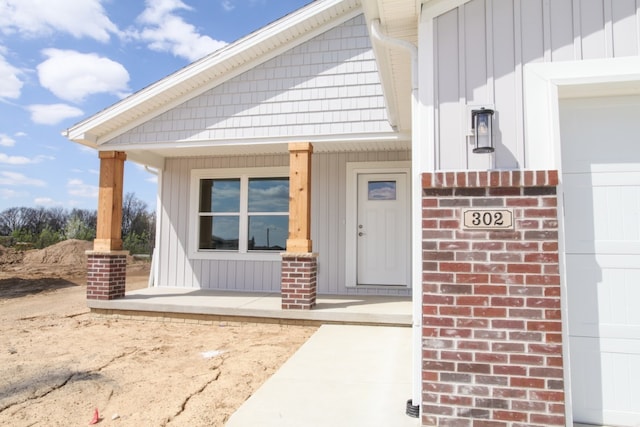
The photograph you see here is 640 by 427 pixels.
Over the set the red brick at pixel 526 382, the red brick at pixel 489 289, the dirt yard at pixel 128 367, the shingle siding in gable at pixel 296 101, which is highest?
the shingle siding in gable at pixel 296 101

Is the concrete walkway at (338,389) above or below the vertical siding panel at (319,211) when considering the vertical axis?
below

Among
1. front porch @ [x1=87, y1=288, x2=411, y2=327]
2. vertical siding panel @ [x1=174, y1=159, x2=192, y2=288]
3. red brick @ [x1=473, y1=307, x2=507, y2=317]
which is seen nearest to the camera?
red brick @ [x1=473, y1=307, x2=507, y2=317]

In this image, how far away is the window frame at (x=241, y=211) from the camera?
744cm

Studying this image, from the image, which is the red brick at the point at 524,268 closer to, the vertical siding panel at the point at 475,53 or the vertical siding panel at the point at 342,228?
the vertical siding panel at the point at 475,53

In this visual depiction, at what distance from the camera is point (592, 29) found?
2363mm

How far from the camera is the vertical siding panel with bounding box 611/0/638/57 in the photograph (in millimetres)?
2328

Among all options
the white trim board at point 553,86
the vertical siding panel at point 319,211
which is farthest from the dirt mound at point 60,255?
the white trim board at point 553,86

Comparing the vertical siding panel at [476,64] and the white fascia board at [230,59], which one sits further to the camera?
the white fascia board at [230,59]

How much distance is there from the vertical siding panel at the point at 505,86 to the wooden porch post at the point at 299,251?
3472 mm

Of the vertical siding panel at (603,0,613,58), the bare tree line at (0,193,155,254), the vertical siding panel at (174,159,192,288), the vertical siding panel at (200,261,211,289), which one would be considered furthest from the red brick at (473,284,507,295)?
the bare tree line at (0,193,155,254)

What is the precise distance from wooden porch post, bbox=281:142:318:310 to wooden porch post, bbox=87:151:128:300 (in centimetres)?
274

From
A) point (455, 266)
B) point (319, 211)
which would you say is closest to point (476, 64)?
point (455, 266)

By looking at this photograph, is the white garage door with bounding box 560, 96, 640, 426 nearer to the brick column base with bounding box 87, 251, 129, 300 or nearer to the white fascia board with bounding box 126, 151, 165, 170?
the brick column base with bounding box 87, 251, 129, 300

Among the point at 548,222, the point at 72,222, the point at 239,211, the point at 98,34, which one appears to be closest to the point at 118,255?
the point at 239,211
